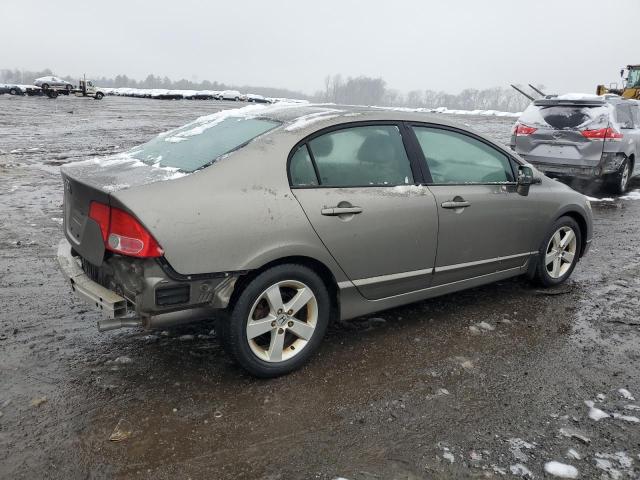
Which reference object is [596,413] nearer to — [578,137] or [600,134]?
[578,137]

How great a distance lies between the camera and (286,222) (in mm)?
3113

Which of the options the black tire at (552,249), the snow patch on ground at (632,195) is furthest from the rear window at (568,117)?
the black tire at (552,249)

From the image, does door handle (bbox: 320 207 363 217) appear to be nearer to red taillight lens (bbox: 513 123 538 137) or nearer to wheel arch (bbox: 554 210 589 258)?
wheel arch (bbox: 554 210 589 258)

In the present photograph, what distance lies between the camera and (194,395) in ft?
10.2

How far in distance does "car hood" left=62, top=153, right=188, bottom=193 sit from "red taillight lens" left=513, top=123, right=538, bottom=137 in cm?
795

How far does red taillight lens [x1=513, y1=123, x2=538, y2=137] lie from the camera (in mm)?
9566

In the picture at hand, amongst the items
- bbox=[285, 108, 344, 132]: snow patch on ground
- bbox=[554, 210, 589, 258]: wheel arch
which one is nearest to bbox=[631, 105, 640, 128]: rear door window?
bbox=[554, 210, 589, 258]: wheel arch

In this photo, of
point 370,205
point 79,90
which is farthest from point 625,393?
point 79,90

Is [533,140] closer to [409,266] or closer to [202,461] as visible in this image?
[409,266]

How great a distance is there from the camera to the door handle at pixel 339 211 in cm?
329

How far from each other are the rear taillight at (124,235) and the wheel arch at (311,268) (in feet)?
1.71

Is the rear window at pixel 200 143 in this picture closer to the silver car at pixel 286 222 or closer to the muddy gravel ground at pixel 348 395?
the silver car at pixel 286 222

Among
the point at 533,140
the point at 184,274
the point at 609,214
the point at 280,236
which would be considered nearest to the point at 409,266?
the point at 280,236

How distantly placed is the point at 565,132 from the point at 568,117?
33 centimetres
